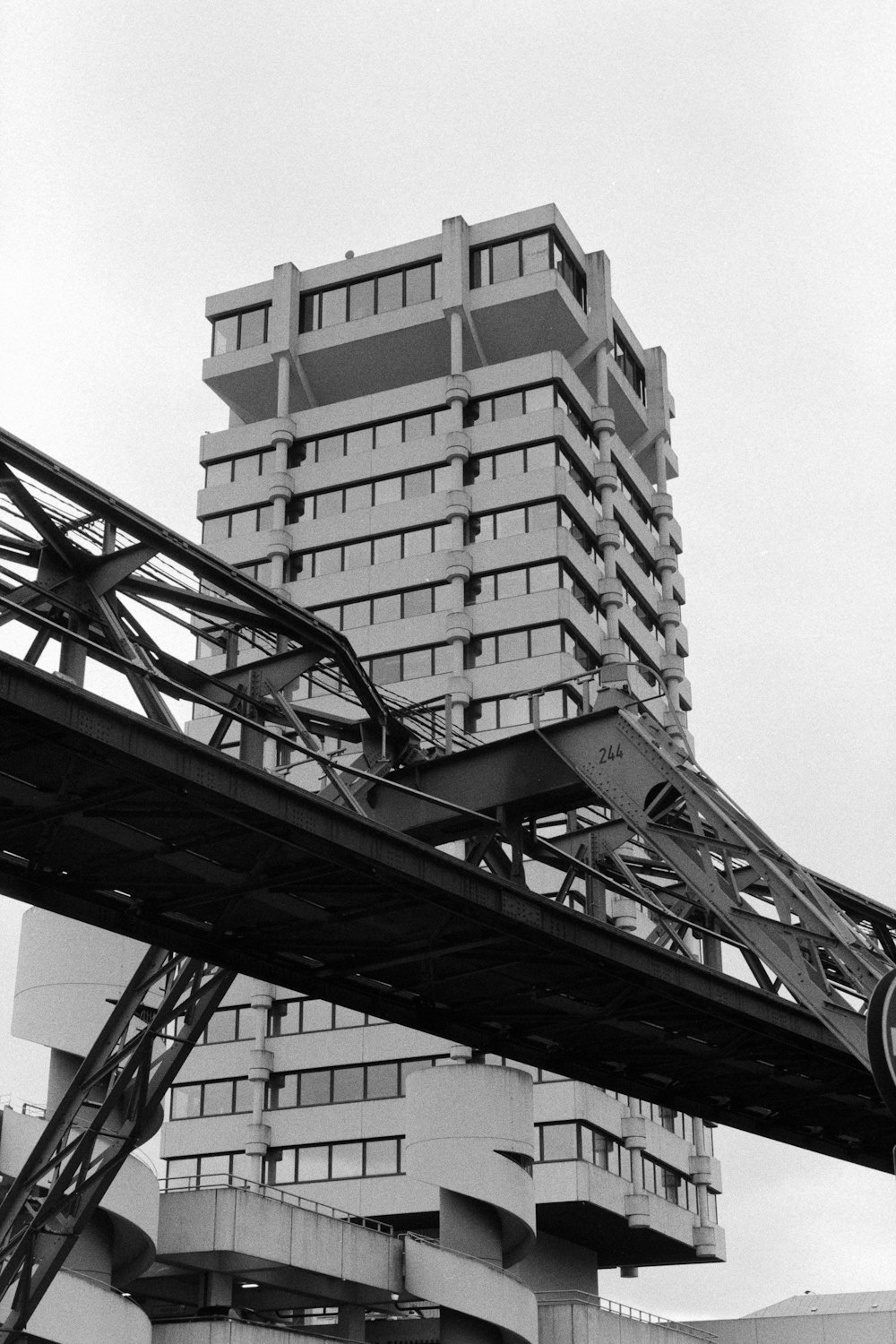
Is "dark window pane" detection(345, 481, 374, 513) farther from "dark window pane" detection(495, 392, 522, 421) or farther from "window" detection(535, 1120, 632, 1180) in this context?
"window" detection(535, 1120, 632, 1180)

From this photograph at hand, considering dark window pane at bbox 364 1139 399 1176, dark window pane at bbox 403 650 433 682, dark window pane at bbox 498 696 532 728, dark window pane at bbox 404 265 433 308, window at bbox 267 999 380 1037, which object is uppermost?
dark window pane at bbox 404 265 433 308

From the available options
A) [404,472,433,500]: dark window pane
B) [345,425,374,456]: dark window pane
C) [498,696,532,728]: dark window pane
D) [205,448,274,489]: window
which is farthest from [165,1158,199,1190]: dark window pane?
[345,425,374,456]: dark window pane

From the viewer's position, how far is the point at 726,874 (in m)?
25.1

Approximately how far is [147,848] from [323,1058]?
44.9 meters

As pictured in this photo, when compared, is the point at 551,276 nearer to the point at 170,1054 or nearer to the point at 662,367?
the point at 662,367

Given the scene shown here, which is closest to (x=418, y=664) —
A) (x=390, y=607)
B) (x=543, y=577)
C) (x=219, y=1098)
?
(x=390, y=607)

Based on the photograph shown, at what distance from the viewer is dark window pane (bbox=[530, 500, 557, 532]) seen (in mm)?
70750

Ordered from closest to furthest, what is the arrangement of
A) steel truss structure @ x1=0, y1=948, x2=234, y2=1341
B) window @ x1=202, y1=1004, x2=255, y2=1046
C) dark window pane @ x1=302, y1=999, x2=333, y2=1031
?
steel truss structure @ x1=0, y1=948, x2=234, y2=1341
dark window pane @ x1=302, y1=999, x2=333, y2=1031
window @ x1=202, y1=1004, x2=255, y2=1046

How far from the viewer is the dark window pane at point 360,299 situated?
255ft

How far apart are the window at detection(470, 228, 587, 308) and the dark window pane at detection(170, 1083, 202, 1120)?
115ft

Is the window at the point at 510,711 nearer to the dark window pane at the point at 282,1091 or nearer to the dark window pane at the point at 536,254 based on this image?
the dark window pane at the point at 282,1091

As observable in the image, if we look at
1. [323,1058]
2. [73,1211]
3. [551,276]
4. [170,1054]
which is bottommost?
[73,1211]

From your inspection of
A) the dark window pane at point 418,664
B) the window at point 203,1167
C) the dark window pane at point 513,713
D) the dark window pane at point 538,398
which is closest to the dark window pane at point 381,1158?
the window at point 203,1167

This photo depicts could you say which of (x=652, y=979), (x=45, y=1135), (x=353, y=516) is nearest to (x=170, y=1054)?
(x=45, y=1135)
